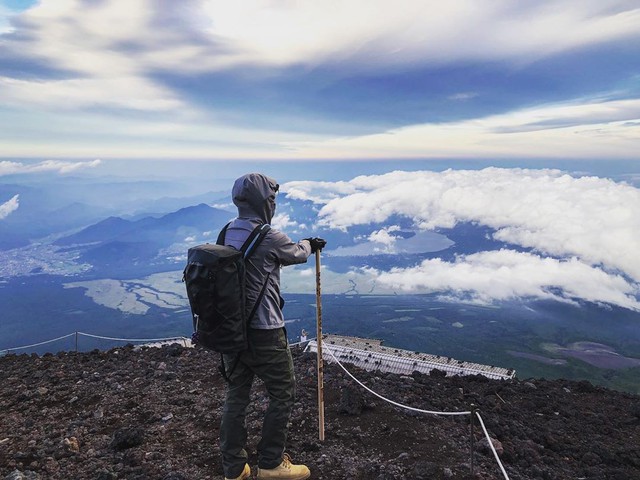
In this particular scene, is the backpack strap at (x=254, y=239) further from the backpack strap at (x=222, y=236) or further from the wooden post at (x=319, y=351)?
the wooden post at (x=319, y=351)

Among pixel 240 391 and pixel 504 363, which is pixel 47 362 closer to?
pixel 240 391

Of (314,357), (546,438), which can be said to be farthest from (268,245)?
(314,357)

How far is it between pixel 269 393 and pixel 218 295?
1.23 metres

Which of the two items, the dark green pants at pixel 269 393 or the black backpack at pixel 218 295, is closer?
the black backpack at pixel 218 295

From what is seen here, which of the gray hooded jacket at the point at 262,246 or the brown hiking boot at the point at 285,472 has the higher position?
the gray hooded jacket at the point at 262,246

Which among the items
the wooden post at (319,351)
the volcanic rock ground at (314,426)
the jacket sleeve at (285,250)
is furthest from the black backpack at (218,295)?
the volcanic rock ground at (314,426)

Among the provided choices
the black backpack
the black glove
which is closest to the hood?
the black backpack

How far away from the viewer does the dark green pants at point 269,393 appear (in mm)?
4379

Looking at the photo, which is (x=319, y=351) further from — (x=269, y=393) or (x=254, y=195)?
(x=254, y=195)

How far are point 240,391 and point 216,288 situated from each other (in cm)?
118

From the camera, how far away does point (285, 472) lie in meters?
4.62

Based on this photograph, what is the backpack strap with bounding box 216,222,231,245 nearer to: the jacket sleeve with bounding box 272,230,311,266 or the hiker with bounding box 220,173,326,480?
the hiker with bounding box 220,173,326,480

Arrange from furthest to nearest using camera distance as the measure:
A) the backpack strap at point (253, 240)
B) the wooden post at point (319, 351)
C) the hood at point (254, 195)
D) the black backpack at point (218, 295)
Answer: the wooden post at point (319, 351) < the hood at point (254, 195) < the backpack strap at point (253, 240) < the black backpack at point (218, 295)

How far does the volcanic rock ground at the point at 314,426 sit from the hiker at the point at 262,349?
724 millimetres
